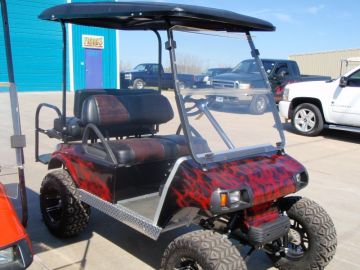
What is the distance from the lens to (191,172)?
2682 millimetres

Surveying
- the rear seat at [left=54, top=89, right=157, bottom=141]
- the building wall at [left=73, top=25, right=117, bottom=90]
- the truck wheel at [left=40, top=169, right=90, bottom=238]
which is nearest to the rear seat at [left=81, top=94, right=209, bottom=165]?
the rear seat at [left=54, top=89, right=157, bottom=141]

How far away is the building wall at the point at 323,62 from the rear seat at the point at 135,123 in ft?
109

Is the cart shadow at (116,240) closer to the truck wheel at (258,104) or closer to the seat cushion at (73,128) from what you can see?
the seat cushion at (73,128)

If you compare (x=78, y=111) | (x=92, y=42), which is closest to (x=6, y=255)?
(x=78, y=111)

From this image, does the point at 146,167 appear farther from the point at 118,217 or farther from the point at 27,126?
the point at 27,126

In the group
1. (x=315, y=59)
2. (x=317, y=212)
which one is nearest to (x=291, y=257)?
(x=317, y=212)

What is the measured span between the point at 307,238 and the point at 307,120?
21.9 ft

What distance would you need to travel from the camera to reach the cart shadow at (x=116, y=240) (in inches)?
135

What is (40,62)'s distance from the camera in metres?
17.7

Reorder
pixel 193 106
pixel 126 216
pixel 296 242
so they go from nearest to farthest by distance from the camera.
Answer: pixel 193 106, pixel 126 216, pixel 296 242

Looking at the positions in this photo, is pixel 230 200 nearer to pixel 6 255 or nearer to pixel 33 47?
pixel 6 255

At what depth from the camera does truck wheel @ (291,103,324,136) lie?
908 centimetres

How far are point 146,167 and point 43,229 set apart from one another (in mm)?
1268

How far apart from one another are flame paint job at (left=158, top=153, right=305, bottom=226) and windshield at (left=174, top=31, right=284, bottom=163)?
134mm
